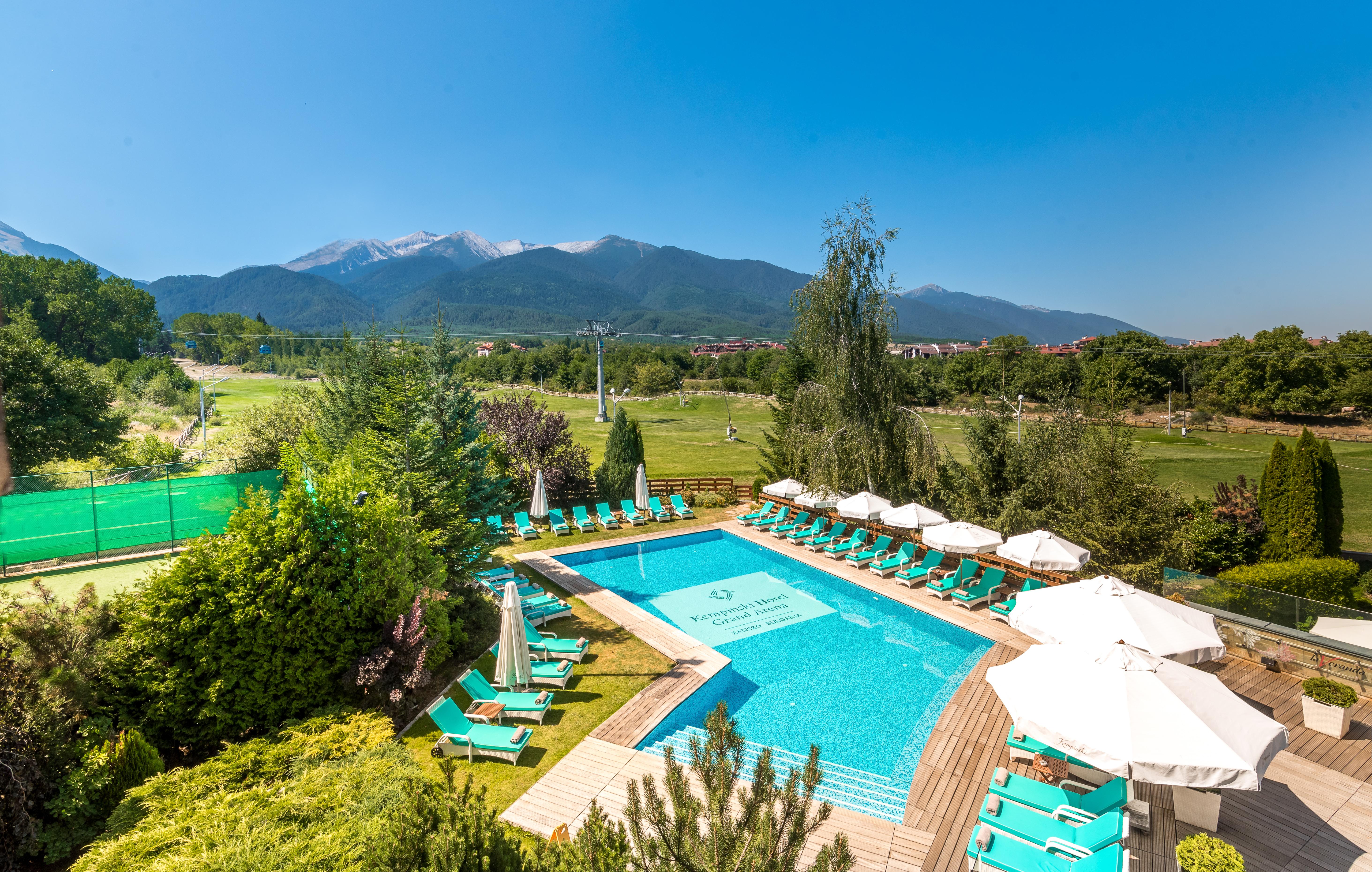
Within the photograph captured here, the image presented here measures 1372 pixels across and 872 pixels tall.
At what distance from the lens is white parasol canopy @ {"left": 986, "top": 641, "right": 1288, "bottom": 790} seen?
5000 millimetres

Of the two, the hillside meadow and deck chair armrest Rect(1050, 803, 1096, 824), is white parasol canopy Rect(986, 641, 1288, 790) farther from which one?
the hillside meadow

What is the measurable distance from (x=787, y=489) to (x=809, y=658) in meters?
7.79

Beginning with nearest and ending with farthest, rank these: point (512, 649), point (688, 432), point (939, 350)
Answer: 1. point (512, 649)
2. point (688, 432)
3. point (939, 350)

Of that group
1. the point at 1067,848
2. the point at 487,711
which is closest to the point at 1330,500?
the point at 1067,848

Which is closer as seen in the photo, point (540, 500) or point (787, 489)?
point (540, 500)

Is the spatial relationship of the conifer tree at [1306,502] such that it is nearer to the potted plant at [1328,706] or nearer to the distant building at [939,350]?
the potted plant at [1328,706]

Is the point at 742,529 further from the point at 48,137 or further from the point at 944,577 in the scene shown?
the point at 48,137

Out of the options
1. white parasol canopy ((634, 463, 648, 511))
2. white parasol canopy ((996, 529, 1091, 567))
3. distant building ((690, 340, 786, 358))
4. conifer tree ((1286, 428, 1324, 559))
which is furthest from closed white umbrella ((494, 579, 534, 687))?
distant building ((690, 340, 786, 358))

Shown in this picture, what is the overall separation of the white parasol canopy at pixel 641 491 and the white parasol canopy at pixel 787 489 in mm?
3844

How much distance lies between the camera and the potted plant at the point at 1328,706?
7.23 metres

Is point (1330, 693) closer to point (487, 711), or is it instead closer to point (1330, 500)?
point (1330, 500)

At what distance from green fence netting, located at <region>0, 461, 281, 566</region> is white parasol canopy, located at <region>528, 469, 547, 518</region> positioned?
7163mm

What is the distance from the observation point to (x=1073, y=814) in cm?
580

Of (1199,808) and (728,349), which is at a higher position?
(728,349)
